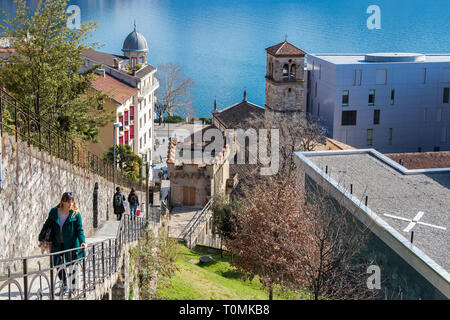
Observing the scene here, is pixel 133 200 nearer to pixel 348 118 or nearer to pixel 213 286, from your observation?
pixel 213 286

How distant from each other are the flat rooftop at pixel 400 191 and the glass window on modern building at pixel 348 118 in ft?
94.9

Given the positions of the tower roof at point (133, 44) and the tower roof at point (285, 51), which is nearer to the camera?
the tower roof at point (285, 51)

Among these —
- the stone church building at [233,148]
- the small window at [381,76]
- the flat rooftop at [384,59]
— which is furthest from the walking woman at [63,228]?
the small window at [381,76]

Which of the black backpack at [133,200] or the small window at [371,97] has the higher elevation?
the small window at [371,97]

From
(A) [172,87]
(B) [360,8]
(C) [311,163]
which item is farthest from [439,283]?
(B) [360,8]

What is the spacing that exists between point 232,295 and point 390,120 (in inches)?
1657

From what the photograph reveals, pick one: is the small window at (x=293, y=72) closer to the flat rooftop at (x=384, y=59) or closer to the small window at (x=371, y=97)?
the flat rooftop at (x=384, y=59)

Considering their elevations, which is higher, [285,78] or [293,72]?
[293,72]

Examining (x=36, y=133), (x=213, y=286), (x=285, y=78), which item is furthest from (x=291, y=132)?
(x=36, y=133)

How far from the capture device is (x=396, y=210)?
19453mm

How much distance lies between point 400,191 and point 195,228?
623 inches

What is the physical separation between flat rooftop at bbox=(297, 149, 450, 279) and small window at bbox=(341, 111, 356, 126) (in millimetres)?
28949

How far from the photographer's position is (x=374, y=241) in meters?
18.3

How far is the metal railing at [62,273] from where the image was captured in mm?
6938
